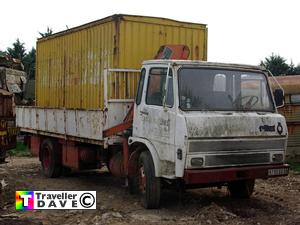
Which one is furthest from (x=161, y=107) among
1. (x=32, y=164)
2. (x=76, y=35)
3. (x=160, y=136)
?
(x=32, y=164)

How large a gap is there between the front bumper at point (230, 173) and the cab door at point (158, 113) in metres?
0.43

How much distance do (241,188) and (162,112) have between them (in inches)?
94.2

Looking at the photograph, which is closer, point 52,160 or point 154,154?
point 154,154

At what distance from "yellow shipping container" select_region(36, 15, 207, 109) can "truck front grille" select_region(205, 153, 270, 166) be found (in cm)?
237

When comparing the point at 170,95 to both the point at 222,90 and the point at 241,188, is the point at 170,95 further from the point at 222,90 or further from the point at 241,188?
the point at 241,188

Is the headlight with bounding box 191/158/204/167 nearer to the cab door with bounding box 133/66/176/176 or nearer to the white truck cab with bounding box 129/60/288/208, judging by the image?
the white truck cab with bounding box 129/60/288/208

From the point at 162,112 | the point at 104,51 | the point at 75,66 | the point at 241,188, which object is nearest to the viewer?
the point at 162,112

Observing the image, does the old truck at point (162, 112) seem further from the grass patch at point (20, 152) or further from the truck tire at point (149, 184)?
the grass patch at point (20, 152)

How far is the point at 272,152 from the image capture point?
25.7 feet

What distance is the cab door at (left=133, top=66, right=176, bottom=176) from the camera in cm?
741

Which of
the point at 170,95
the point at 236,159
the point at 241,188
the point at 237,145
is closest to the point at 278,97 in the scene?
the point at 237,145

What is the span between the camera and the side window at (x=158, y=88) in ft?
24.6

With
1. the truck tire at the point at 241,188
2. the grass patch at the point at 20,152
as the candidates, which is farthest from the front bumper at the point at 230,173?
the grass patch at the point at 20,152

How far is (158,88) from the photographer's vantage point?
7.84 m
